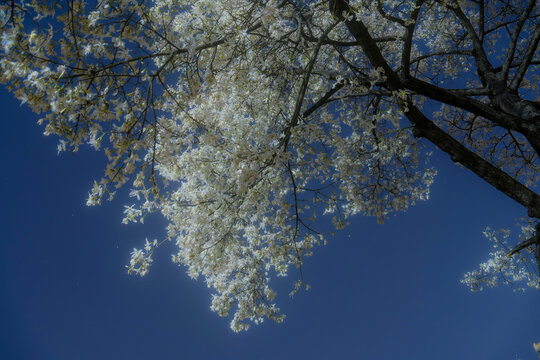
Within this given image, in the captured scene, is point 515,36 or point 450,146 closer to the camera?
point 450,146

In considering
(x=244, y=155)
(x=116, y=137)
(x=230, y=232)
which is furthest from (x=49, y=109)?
(x=230, y=232)

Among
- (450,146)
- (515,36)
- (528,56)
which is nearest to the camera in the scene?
(450,146)

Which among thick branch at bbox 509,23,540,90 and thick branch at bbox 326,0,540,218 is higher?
thick branch at bbox 509,23,540,90

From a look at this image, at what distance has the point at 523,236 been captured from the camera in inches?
408

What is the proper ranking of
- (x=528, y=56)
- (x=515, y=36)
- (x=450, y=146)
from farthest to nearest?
1. (x=515, y=36)
2. (x=528, y=56)
3. (x=450, y=146)

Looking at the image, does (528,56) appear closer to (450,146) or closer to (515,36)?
(515,36)

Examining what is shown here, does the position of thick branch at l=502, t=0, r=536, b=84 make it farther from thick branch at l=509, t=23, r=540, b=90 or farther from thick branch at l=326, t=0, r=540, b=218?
thick branch at l=326, t=0, r=540, b=218

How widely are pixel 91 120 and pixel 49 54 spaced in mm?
677

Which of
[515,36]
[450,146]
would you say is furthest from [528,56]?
[450,146]

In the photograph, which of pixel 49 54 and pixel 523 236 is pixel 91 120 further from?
pixel 523 236

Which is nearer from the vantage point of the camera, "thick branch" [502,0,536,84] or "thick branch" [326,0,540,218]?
"thick branch" [326,0,540,218]

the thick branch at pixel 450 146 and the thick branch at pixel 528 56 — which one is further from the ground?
the thick branch at pixel 528 56

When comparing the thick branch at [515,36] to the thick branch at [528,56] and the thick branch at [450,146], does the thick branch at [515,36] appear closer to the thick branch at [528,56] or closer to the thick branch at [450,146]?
the thick branch at [528,56]

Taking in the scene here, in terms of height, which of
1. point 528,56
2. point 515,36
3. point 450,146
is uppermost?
point 515,36
